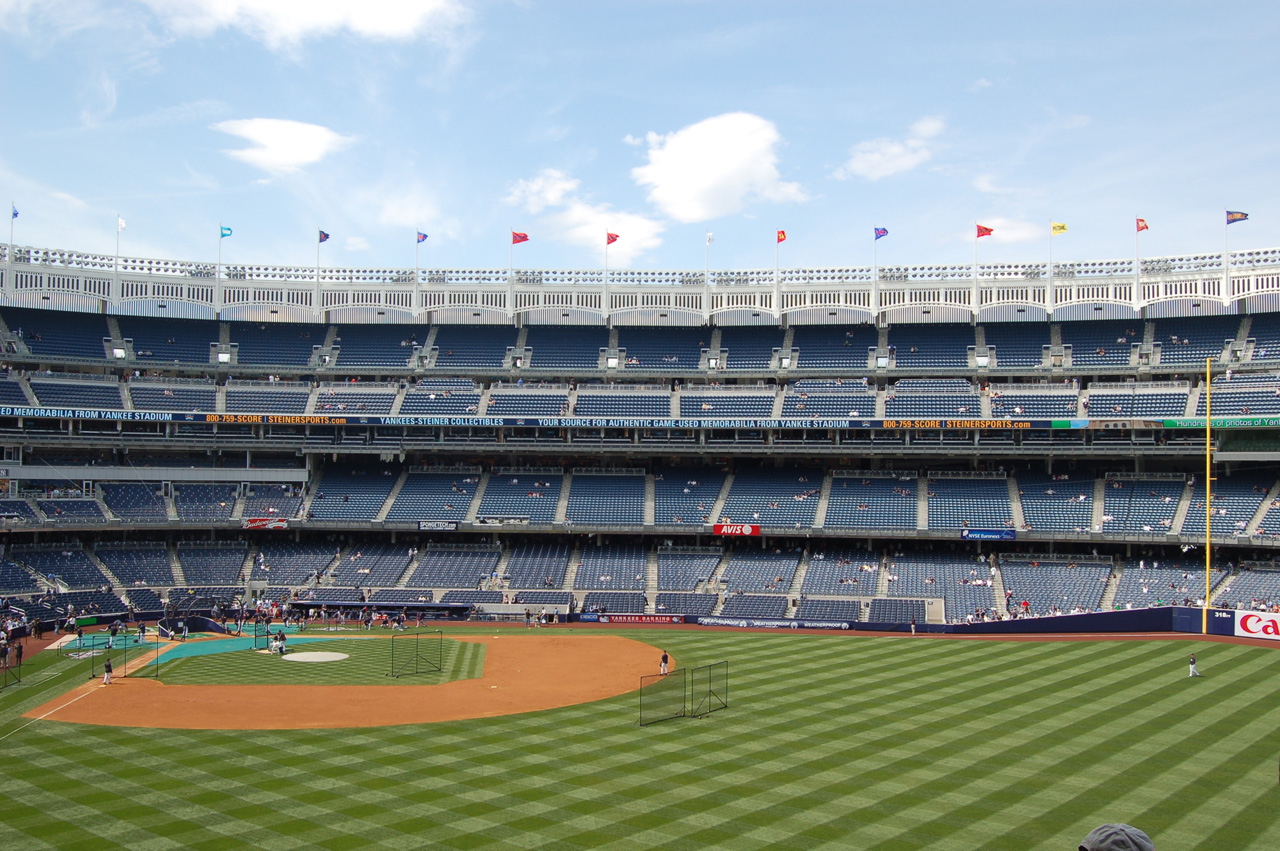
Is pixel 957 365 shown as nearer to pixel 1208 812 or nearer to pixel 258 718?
pixel 1208 812

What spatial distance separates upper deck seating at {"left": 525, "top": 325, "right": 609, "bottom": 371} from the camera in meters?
78.3

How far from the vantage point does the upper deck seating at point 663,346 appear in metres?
77.9

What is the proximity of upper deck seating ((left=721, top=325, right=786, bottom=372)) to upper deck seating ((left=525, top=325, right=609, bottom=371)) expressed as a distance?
425 inches

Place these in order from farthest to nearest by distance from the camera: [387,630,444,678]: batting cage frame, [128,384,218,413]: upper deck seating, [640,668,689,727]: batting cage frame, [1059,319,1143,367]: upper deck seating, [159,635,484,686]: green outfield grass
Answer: [128,384,218,413]: upper deck seating
[1059,319,1143,367]: upper deck seating
[387,630,444,678]: batting cage frame
[159,635,484,686]: green outfield grass
[640,668,689,727]: batting cage frame

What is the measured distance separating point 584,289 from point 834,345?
2194 centimetres

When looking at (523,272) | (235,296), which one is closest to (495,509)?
(523,272)

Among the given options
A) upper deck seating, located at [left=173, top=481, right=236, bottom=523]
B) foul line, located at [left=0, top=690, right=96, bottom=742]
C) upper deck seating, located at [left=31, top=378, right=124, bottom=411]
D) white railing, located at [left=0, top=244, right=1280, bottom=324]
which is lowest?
foul line, located at [left=0, top=690, right=96, bottom=742]

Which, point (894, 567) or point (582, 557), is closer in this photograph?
point (894, 567)

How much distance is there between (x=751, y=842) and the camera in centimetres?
2066

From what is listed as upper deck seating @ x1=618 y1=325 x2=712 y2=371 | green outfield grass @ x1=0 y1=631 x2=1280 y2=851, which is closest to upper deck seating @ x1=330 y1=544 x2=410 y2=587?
upper deck seating @ x1=618 y1=325 x2=712 y2=371

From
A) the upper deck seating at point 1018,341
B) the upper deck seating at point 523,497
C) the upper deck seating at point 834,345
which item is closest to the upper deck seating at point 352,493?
the upper deck seating at point 523,497

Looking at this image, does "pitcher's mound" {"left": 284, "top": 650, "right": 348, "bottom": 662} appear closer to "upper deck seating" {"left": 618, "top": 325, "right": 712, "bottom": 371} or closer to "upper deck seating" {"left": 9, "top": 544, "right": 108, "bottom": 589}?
"upper deck seating" {"left": 9, "top": 544, "right": 108, "bottom": 589}

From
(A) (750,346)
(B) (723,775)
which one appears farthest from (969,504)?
(B) (723,775)

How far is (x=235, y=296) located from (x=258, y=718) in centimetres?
5218
